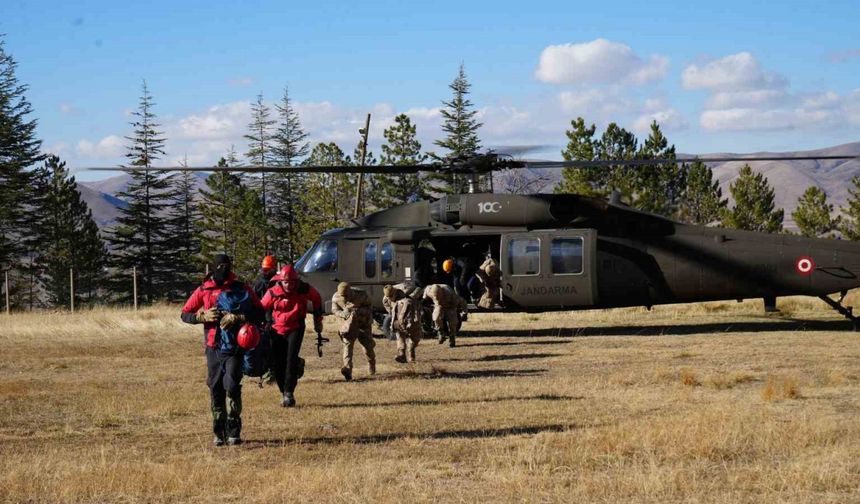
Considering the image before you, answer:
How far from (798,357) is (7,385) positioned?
12979mm

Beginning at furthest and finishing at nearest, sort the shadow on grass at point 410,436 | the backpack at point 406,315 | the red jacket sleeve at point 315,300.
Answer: the backpack at point 406,315
the red jacket sleeve at point 315,300
the shadow on grass at point 410,436

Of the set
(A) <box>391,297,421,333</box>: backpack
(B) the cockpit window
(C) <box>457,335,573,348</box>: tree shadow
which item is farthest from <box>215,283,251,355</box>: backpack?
(B) the cockpit window

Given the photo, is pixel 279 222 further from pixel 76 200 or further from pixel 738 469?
pixel 738 469

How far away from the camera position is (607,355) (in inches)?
757

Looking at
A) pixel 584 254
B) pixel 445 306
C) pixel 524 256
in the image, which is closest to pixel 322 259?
pixel 445 306

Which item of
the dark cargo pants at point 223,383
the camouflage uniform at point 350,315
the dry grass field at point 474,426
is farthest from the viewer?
the camouflage uniform at point 350,315

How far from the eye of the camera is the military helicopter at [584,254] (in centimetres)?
2144

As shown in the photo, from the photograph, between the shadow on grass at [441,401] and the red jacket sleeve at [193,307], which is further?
the shadow on grass at [441,401]

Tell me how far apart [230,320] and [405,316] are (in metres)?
7.94

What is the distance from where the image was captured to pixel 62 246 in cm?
7275

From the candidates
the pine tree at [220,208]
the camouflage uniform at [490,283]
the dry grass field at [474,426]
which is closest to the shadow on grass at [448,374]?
the dry grass field at [474,426]

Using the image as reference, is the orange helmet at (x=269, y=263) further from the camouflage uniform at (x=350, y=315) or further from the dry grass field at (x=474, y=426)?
the dry grass field at (x=474, y=426)

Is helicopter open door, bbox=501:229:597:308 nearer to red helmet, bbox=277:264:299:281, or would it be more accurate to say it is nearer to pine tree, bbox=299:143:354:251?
red helmet, bbox=277:264:299:281

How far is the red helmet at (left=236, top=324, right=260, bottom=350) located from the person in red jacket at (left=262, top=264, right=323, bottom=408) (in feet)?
10.3
